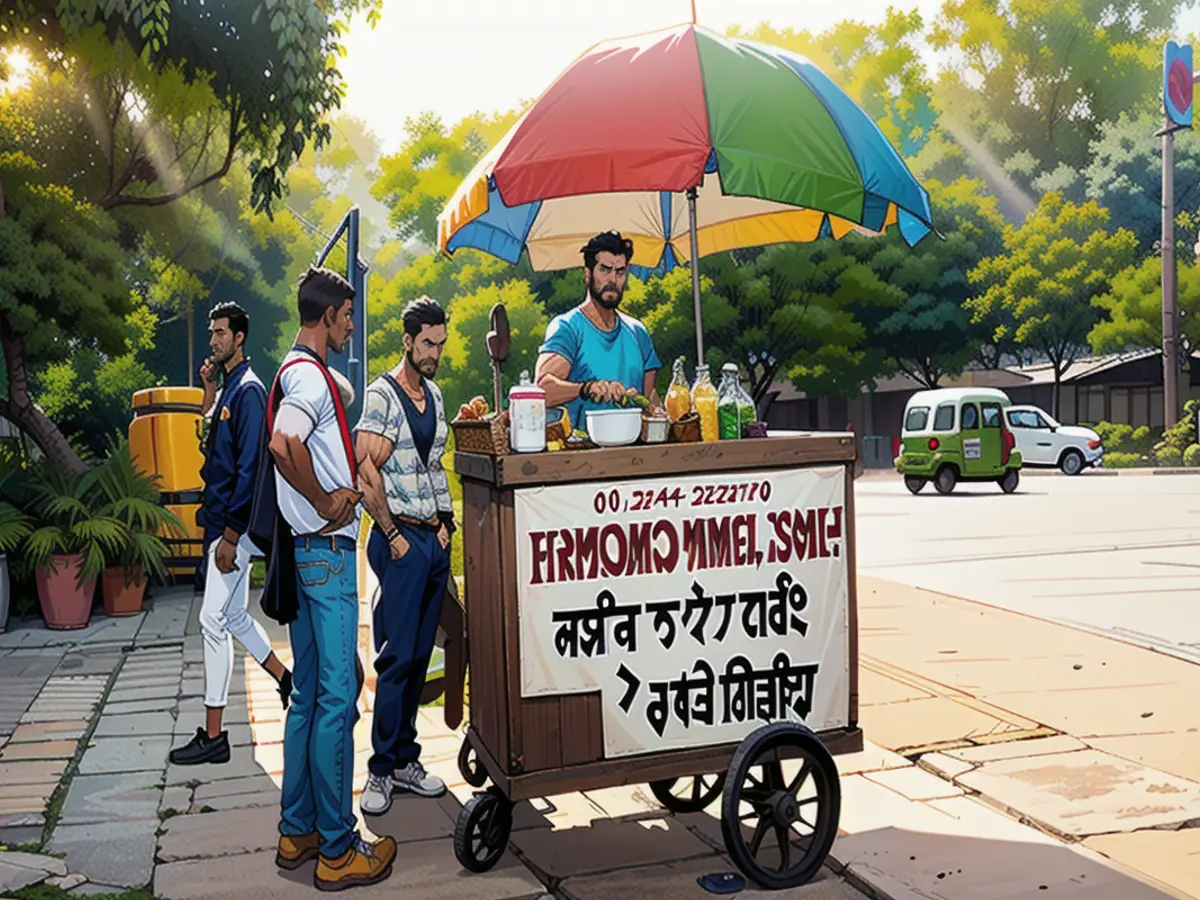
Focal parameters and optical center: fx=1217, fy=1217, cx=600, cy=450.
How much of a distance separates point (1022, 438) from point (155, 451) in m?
25.1

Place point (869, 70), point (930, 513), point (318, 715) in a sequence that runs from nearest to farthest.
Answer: point (318, 715) < point (930, 513) < point (869, 70)

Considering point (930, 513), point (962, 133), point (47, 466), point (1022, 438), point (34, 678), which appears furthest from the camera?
point (962, 133)

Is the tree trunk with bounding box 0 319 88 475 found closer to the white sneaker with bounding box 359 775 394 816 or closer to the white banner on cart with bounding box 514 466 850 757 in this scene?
the white sneaker with bounding box 359 775 394 816

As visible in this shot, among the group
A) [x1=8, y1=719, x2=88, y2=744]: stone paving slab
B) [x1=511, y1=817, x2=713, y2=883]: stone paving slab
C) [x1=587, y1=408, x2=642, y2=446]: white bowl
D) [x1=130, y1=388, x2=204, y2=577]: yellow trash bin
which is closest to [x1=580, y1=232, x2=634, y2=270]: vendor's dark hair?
[x1=587, y1=408, x2=642, y2=446]: white bowl

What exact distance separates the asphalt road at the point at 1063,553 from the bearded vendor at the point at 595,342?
4.98 m

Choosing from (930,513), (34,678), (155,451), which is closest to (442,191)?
(930,513)

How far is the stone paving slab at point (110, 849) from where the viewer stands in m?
4.63

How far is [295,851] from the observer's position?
460 cm

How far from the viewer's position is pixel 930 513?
2028 centimetres

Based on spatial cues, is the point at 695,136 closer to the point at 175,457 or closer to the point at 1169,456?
the point at 175,457

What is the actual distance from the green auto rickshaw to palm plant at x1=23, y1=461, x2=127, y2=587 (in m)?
17.7

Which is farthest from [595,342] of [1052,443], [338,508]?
[1052,443]

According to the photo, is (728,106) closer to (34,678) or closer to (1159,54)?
(34,678)

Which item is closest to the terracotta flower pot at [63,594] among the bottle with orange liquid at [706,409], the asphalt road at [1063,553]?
the bottle with orange liquid at [706,409]
